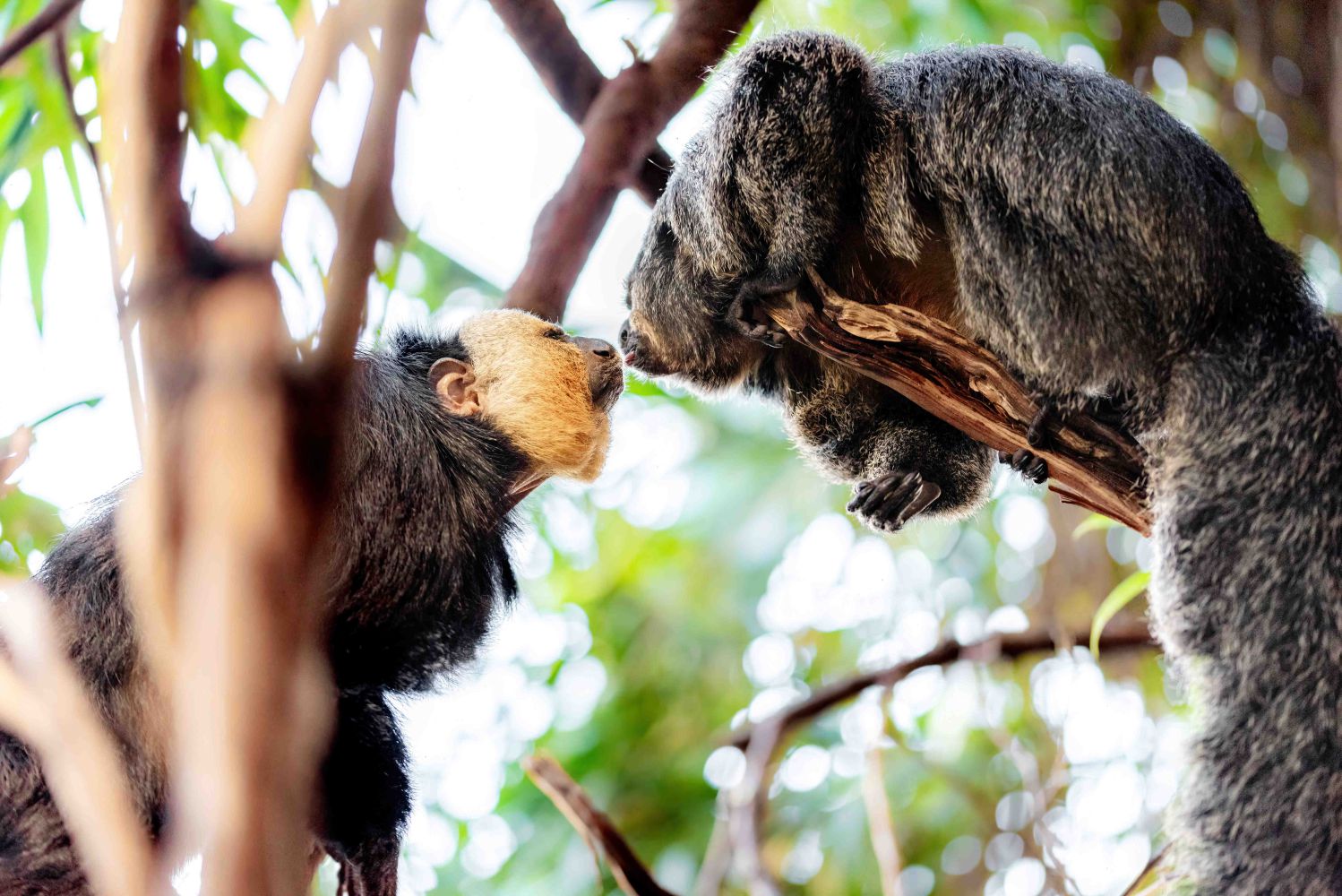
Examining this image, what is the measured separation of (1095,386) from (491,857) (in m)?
3.70

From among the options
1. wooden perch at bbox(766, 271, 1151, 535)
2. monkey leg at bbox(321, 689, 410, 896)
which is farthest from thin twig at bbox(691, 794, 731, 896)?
wooden perch at bbox(766, 271, 1151, 535)

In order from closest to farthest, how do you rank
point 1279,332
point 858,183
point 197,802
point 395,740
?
point 197,802 → point 1279,332 → point 858,183 → point 395,740

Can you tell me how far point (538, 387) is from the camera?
8.24 ft

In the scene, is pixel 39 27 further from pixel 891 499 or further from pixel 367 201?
pixel 891 499

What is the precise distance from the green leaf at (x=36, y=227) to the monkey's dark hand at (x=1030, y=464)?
2.26 metres

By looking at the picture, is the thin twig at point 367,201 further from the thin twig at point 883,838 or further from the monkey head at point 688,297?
the thin twig at point 883,838

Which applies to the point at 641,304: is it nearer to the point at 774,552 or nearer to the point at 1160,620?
the point at 1160,620

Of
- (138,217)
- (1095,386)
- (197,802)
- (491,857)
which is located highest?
(138,217)

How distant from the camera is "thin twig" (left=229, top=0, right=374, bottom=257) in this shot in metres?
0.66

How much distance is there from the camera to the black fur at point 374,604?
1955 mm

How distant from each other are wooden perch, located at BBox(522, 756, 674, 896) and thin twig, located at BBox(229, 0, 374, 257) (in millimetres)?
1898

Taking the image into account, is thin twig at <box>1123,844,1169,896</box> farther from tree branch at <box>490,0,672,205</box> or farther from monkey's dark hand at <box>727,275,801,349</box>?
tree branch at <box>490,0,672,205</box>

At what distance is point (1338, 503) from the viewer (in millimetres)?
1908

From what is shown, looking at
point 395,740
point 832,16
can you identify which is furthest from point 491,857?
point 832,16
